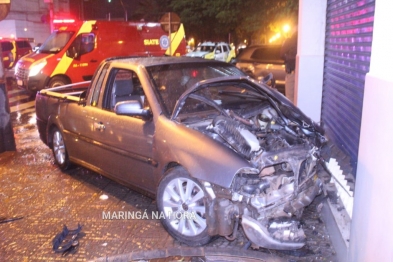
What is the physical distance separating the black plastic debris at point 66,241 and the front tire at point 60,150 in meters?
2.01

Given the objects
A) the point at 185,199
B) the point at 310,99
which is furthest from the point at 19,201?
the point at 310,99

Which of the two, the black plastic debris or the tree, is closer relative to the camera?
the black plastic debris

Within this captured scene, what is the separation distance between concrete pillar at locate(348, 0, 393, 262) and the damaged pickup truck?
2.42 feet

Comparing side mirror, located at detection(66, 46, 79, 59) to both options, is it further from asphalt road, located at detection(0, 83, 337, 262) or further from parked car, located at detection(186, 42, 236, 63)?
parked car, located at detection(186, 42, 236, 63)

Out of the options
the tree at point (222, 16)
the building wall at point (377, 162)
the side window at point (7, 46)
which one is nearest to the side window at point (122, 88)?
the building wall at point (377, 162)

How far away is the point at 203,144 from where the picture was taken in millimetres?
3812

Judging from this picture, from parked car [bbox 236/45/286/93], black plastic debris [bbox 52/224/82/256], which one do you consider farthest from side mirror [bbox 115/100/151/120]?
parked car [bbox 236/45/286/93]

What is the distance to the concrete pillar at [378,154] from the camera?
2600 mm

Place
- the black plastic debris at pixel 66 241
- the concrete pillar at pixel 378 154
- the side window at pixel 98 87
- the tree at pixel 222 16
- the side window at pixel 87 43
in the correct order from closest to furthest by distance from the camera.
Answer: the concrete pillar at pixel 378 154 → the black plastic debris at pixel 66 241 → the side window at pixel 98 87 → the side window at pixel 87 43 → the tree at pixel 222 16

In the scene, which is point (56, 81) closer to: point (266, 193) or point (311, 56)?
point (311, 56)

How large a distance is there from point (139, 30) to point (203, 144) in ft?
39.8

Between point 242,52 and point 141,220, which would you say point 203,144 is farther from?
point 242,52

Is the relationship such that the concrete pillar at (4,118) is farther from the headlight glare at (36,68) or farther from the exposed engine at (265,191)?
the headlight glare at (36,68)

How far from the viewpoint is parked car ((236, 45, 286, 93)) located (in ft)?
39.2
